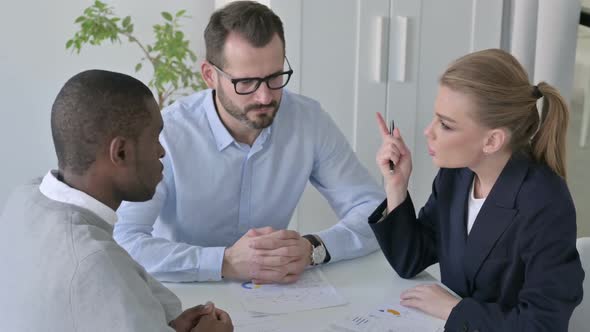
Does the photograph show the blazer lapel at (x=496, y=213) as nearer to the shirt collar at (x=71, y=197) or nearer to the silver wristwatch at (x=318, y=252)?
the silver wristwatch at (x=318, y=252)

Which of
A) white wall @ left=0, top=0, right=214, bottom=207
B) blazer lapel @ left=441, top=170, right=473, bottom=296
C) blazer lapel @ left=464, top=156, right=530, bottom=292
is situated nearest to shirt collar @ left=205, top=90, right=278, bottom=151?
blazer lapel @ left=441, top=170, right=473, bottom=296

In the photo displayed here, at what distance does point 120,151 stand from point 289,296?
23.3 inches

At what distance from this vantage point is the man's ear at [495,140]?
1.64 metres

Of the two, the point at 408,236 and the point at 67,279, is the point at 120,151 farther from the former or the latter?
the point at 408,236

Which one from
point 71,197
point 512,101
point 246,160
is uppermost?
point 512,101

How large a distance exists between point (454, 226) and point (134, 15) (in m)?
1.99

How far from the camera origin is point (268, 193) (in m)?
2.13

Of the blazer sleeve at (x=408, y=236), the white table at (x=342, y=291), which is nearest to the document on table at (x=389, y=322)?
the white table at (x=342, y=291)

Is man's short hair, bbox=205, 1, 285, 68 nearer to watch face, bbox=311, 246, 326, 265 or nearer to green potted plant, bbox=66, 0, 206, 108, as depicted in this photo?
watch face, bbox=311, 246, 326, 265

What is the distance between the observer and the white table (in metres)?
1.51

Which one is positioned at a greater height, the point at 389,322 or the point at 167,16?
the point at 167,16

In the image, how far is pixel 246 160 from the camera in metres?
2.08

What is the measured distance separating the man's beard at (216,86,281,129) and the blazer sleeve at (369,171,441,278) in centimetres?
41

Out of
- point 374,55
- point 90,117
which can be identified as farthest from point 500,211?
point 374,55
